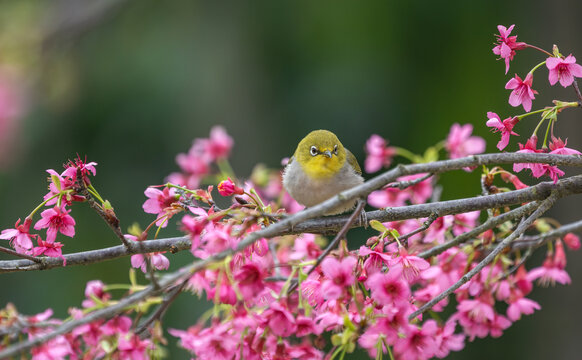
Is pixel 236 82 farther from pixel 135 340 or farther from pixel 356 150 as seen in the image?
pixel 135 340

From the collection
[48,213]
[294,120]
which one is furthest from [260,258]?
[294,120]

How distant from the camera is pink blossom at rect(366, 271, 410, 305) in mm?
1505

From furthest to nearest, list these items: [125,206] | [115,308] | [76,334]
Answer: [125,206] < [76,334] < [115,308]

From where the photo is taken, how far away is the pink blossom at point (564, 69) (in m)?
1.51

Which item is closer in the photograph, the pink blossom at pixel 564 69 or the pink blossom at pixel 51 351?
the pink blossom at pixel 564 69

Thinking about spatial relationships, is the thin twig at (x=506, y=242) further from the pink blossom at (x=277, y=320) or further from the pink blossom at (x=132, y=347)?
the pink blossom at (x=132, y=347)

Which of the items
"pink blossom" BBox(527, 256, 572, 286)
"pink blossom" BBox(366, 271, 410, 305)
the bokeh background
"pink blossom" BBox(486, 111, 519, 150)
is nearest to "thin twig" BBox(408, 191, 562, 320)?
"pink blossom" BBox(366, 271, 410, 305)

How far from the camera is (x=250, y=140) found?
217 inches

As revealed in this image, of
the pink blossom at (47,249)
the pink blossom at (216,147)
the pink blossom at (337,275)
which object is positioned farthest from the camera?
the pink blossom at (216,147)

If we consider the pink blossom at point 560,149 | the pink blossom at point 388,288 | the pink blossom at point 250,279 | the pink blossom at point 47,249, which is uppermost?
the pink blossom at point 47,249

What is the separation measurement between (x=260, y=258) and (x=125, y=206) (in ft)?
12.7

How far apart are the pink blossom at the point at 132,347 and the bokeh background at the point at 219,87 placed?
315 cm

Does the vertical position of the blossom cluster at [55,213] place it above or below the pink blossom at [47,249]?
above

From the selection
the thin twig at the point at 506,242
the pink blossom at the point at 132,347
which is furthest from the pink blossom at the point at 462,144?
the pink blossom at the point at 132,347
